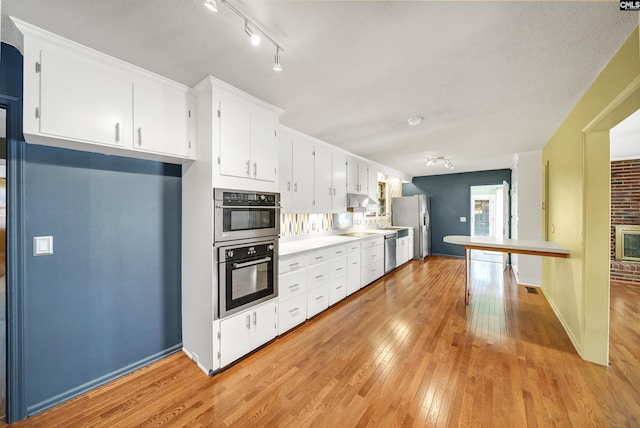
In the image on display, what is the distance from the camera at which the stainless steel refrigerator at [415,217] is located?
22.1 ft

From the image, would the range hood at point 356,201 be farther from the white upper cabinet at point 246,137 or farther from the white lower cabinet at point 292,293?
the white upper cabinet at point 246,137

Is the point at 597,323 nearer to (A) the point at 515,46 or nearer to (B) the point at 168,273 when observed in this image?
(A) the point at 515,46

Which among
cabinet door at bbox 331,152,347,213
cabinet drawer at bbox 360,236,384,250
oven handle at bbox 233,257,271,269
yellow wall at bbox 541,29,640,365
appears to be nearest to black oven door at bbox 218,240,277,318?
oven handle at bbox 233,257,271,269

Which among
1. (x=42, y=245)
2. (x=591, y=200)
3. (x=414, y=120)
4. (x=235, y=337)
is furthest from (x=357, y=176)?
(x=42, y=245)

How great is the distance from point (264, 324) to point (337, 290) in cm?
138

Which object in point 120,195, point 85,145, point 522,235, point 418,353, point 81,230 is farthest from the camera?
point 522,235

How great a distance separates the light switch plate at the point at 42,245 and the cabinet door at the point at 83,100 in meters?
0.75

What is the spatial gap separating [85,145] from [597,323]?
4416mm

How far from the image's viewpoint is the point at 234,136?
2.22 meters

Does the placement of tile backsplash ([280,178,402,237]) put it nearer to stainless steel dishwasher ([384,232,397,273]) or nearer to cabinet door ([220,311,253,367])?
stainless steel dishwasher ([384,232,397,273])

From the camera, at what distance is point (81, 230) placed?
191cm

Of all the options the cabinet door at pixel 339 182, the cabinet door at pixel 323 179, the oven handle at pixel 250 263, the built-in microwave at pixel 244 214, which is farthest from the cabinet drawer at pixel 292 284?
the cabinet door at pixel 339 182

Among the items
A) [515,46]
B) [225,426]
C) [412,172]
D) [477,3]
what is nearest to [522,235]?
[412,172]

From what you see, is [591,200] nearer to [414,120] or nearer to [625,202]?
[414,120]
